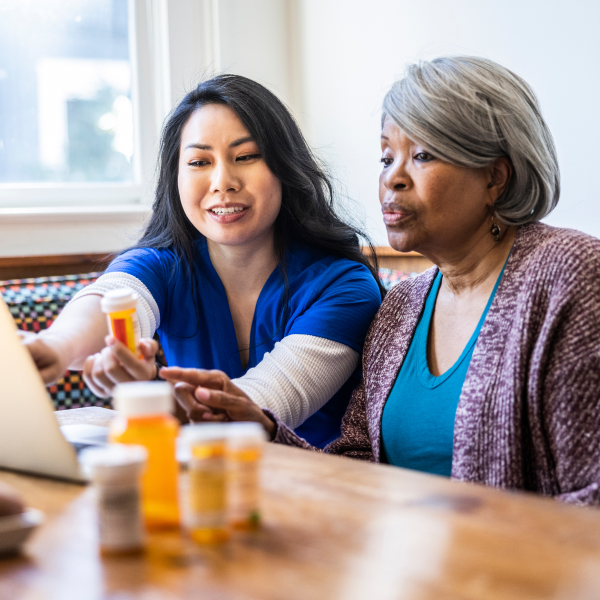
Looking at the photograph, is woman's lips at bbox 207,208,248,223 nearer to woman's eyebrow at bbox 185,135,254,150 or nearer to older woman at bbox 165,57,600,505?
woman's eyebrow at bbox 185,135,254,150

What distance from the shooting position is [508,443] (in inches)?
42.5

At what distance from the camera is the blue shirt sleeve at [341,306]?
141 cm

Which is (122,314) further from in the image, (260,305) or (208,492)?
(260,305)

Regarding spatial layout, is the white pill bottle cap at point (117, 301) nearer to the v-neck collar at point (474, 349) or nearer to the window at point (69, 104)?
the v-neck collar at point (474, 349)

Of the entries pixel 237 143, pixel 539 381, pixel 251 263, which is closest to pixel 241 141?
pixel 237 143

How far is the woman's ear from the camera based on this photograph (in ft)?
4.18

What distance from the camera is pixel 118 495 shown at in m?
0.58

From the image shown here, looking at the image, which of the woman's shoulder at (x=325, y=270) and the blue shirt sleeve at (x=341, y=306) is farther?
the woman's shoulder at (x=325, y=270)

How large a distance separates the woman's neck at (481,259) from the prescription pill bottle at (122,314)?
59 centimetres

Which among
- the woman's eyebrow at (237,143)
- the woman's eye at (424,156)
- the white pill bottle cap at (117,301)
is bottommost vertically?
the white pill bottle cap at (117,301)

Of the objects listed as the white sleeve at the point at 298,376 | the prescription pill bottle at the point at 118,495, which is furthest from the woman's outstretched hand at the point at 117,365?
the prescription pill bottle at the point at 118,495

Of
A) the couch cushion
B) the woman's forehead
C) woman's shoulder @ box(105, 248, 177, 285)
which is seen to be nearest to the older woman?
the woman's forehead

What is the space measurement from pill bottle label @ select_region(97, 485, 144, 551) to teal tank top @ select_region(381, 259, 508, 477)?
724 mm

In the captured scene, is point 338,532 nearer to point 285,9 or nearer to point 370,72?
point 370,72
